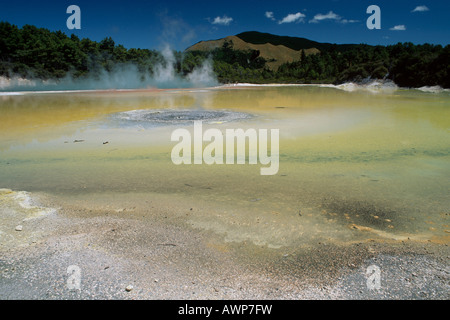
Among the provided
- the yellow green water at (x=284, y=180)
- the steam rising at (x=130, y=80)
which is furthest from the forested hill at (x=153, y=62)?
the yellow green water at (x=284, y=180)

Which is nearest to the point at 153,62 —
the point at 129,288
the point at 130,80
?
the point at 130,80

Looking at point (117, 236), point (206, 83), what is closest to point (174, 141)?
point (117, 236)

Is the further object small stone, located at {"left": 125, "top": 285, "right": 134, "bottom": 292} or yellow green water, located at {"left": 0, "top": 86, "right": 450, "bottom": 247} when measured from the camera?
yellow green water, located at {"left": 0, "top": 86, "right": 450, "bottom": 247}

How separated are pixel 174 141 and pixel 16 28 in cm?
6464

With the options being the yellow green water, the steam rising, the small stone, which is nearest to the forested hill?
the steam rising

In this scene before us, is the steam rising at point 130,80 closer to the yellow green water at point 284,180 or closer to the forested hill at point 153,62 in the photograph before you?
the forested hill at point 153,62

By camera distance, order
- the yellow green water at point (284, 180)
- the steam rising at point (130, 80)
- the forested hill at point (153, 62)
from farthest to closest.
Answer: the steam rising at point (130, 80)
the forested hill at point (153, 62)
the yellow green water at point (284, 180)

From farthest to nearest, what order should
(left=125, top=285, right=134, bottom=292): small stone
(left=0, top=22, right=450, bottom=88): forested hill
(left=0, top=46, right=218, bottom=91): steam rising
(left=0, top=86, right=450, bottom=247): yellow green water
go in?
(left=0, top=46, right=218, bottom=91): steam rising
(left=0, top=22, right=450, bottom=88): forested hill
(left=0, top=86, right=450, bottom=247): yellow green water
(left=125, top=285, right=134, bottom=292): small stone

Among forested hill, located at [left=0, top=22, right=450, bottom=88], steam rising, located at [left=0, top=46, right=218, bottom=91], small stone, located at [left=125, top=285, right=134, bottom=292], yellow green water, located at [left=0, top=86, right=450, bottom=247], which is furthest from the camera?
steam rising, located at [left=0, top=46, right=218, bottom=91]

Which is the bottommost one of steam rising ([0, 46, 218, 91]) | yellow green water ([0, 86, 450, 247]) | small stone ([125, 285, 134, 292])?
small stone ([125, 285, 134, 292])

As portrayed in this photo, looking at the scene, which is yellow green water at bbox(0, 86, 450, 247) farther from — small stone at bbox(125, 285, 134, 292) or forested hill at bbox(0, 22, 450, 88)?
forested hill at bbox(0, 22, 450, 88)

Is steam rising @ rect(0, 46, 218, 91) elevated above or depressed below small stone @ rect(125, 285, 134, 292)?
above

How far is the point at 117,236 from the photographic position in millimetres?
3879

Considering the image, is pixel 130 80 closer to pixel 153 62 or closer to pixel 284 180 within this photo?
pixel 153 62
